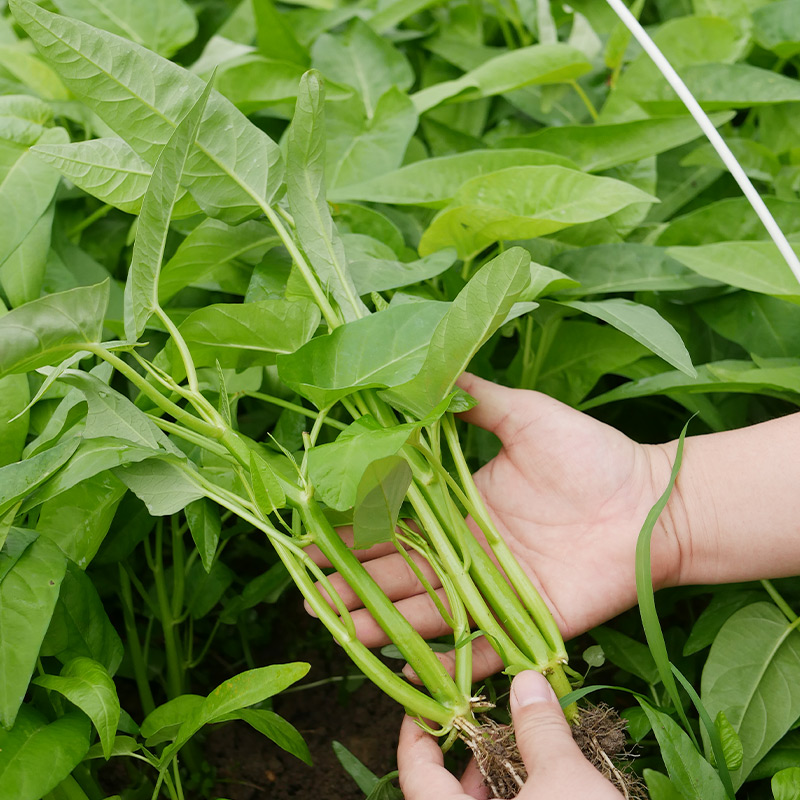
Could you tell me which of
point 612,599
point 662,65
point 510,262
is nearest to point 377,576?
point 612,599

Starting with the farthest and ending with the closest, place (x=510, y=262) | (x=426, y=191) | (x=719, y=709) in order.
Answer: (x=426, y=191) < (x=719, y=709) < (x=510, y=262)

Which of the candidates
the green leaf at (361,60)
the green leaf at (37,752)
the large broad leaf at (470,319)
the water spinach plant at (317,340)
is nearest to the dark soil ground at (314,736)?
the water spinach plant at (317,340)

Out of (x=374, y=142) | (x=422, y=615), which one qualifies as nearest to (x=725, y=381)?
(x=422, y=615)

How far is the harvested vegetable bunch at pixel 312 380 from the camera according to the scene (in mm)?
544

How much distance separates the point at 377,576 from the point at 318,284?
26 cm

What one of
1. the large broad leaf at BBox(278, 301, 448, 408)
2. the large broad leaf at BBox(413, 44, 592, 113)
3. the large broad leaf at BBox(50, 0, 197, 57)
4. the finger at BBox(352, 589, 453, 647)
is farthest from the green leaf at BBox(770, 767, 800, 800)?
the large broad leaf at BBox(50, 0, 197, 57)

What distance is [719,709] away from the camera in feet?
2.12

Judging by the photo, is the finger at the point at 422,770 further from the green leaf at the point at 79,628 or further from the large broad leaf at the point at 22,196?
the large broad leaf at the point at 22,196

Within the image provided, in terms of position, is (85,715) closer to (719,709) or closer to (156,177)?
(156,177)

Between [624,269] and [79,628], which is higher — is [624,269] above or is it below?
above

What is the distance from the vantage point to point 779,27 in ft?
3.34

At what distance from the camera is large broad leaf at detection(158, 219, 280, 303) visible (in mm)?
712

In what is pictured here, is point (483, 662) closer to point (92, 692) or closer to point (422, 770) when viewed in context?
point (422, 770)

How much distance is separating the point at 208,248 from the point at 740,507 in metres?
0.53
